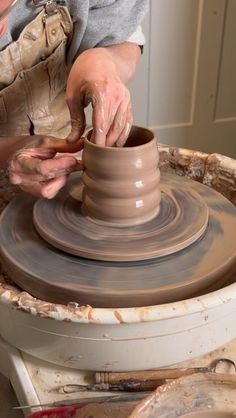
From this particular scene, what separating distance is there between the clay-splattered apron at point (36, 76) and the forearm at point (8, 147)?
141 mm

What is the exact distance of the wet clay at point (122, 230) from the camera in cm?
93

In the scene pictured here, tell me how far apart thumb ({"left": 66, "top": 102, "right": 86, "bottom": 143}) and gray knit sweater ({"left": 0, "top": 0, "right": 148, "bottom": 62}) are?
35 cm

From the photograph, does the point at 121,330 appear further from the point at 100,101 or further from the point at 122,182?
the point at 100,101

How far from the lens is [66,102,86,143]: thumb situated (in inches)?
41.3

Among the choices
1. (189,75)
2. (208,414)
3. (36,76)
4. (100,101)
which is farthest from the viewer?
(189,75)

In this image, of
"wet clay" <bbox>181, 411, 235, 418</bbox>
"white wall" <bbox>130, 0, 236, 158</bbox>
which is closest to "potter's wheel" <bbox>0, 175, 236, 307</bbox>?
"wet clay" <bbox>181, 411, 235, 418</bbox>

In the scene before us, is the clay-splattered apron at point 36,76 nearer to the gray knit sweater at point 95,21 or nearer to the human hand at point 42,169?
the gray knit sweater at point 95,21

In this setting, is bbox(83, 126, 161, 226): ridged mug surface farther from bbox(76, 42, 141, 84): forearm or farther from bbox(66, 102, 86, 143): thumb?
bbox(76, 42, 141, 84): forearm

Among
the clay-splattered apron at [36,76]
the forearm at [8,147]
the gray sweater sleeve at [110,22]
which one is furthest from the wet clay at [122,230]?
the gray sweater sleeve at [110,22]

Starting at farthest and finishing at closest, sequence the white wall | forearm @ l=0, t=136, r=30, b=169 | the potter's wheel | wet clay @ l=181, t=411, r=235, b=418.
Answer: the white wall
forearm @ l=0, t=136, r=30, b=169
the potter's wheel
wet clay @ l=181, t=411, r=235, b=418

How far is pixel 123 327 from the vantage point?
0.78m

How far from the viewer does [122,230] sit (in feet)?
3.20

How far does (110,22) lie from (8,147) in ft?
1.43

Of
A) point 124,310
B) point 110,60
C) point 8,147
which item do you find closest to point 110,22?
point 110,60
